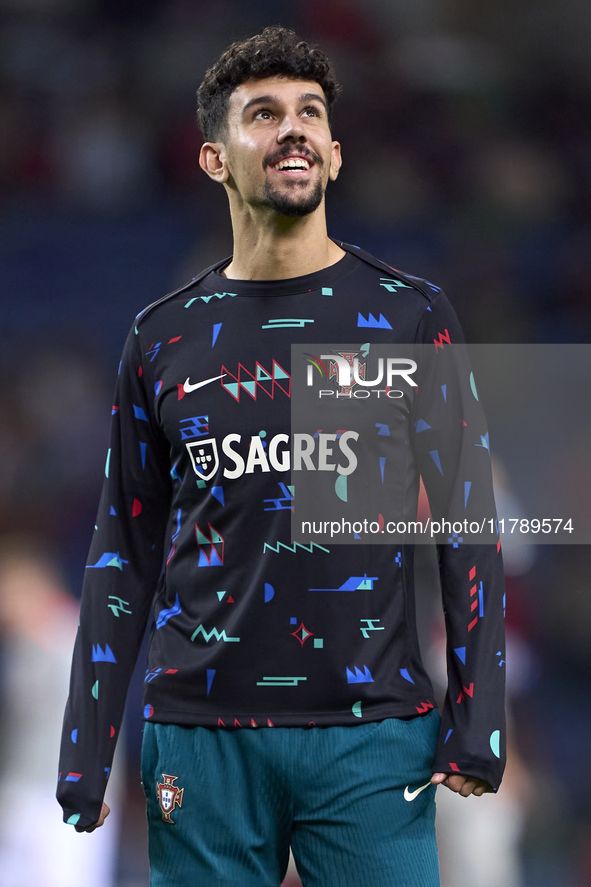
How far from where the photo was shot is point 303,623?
1097mm

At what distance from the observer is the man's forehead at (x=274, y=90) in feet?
4.01

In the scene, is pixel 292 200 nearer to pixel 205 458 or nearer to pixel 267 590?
pixel 205 458

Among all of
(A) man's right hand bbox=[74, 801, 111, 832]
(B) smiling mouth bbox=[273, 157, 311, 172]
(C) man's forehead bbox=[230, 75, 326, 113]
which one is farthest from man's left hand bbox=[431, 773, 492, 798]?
(C) man's forehead bbox=[230, 75, 326, 113]

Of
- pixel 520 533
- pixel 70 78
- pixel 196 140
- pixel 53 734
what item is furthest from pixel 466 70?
pixel 53 734

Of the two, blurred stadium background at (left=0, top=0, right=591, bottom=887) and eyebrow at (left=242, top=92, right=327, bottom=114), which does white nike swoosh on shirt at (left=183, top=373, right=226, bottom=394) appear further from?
blurred stadium background at (left=0, top=0, right=591, bottom=887)

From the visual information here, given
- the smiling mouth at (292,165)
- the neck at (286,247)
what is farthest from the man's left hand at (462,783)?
the smiling mouth at (292,165)

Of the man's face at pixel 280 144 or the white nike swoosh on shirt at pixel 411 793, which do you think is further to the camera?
the man's face at pixel 280 144

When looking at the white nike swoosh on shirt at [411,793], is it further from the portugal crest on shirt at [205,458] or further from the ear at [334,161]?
the ear at [334,161]

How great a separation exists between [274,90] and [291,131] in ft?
0.25

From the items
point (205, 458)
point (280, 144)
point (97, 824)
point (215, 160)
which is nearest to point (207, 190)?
point (215, 160)

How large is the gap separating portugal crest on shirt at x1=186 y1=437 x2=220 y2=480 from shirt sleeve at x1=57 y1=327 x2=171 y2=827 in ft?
0.32

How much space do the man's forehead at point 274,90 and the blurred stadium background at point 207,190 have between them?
117cm

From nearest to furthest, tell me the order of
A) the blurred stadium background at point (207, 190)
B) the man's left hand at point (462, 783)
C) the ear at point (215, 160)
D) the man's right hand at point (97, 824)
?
the man's left hand at point (462, 783) < the man's right hand at point (97, 824) < the ear at point (215, 160) < the blurred stadium background at point (207, 190)

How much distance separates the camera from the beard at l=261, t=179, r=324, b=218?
119 cm
